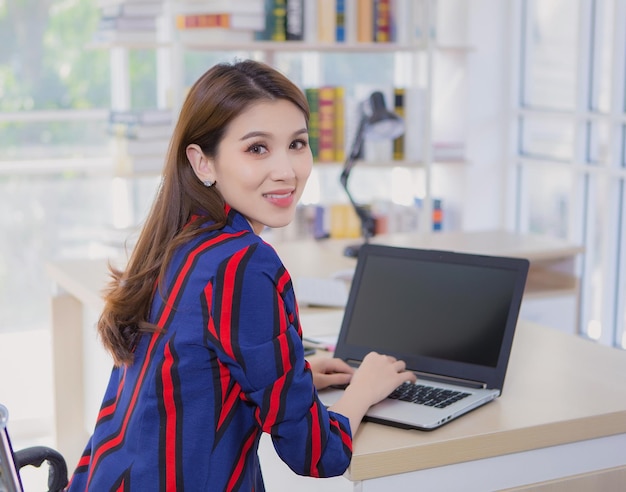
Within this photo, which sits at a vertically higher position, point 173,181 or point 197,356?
point 173,181

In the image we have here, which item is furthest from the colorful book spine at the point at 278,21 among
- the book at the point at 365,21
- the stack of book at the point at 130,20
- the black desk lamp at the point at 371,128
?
the black desk lamp at the point at 371,128

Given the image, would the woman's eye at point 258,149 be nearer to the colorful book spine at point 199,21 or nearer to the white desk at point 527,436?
the white desk at point 527,436

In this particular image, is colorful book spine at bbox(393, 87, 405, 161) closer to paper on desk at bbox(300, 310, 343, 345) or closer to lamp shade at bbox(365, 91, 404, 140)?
lamp shade at bbox(365, 91, 404, 140)

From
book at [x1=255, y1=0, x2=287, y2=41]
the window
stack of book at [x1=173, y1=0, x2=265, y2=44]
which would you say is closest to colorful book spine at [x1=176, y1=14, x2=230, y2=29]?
stack of book at [x1=173, y1=0, x2=265, y2=44]

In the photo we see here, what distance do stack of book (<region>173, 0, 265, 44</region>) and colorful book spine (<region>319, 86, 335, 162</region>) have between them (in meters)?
0.44

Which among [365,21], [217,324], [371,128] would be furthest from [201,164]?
[365,21]

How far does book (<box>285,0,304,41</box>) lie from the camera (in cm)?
408

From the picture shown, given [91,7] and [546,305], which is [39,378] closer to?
[91,7]

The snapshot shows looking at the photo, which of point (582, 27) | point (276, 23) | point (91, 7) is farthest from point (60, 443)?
point (582, 27)

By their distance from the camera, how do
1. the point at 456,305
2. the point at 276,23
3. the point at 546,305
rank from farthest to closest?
the point at 276,23 → the point at 546,305 → the point at 456,305

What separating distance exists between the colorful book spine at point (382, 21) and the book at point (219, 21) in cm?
55

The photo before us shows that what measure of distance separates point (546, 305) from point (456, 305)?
1.58 metres

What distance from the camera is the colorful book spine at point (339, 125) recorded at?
13.8 feet

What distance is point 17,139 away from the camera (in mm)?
4445
